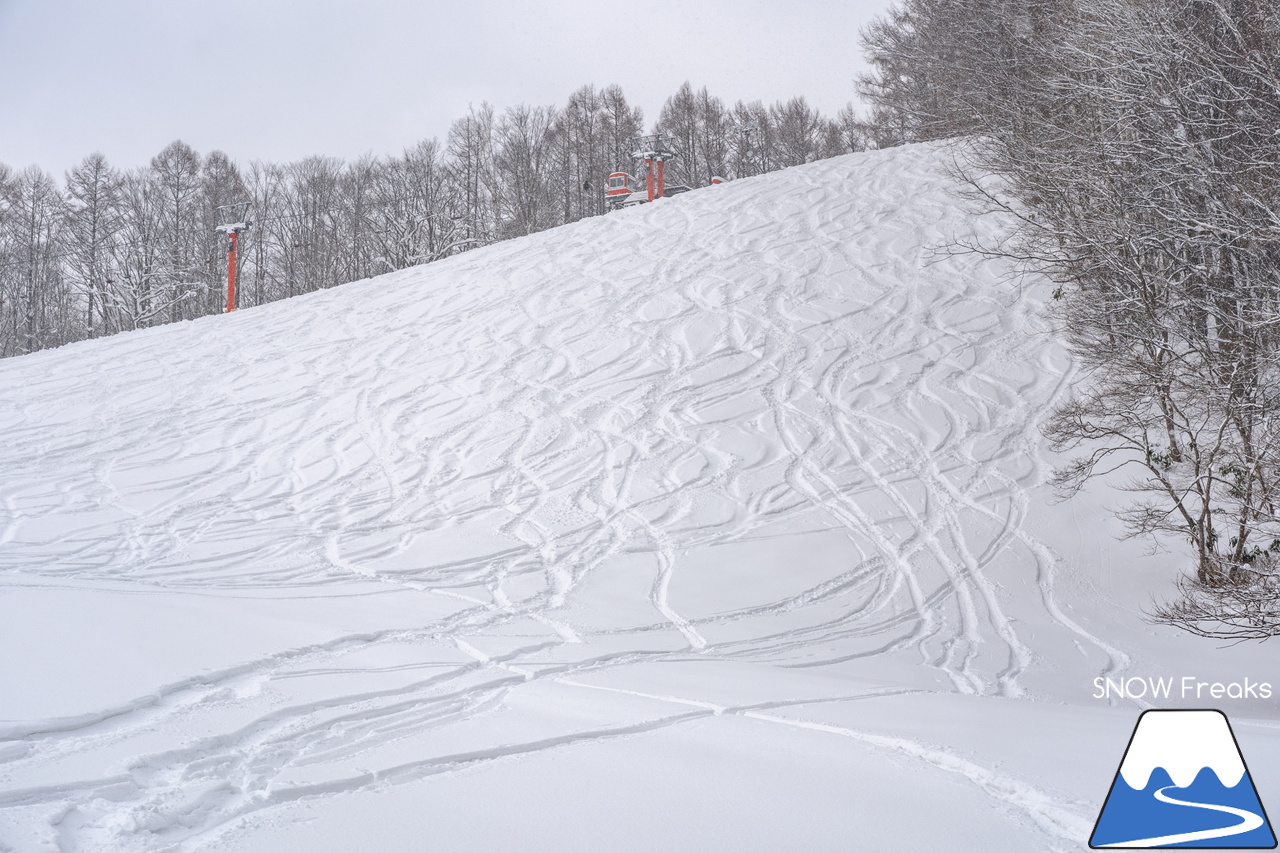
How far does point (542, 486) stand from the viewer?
966cm

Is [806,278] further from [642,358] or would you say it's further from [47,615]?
[47,615]

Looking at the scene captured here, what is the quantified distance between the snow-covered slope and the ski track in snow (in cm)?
4

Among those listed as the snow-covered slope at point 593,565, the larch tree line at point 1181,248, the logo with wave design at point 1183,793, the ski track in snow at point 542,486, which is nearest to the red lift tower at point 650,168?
the snow-covered slope at point 593,565

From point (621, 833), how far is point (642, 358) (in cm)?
1044

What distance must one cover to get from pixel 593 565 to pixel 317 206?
3066 cm

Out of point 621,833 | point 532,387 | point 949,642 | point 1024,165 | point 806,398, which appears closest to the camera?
point 621,833

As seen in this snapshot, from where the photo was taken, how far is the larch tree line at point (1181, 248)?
18.8 feet

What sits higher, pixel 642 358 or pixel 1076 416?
pixel 642 358

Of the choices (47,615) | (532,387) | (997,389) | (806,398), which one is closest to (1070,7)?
(997,389)

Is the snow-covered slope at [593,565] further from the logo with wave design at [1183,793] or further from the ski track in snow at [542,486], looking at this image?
the logo with wave design at [1183,793]

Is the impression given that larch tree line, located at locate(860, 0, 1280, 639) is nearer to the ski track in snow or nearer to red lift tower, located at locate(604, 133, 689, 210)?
the ski track in snow

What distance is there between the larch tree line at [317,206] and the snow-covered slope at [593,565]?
1225 cm

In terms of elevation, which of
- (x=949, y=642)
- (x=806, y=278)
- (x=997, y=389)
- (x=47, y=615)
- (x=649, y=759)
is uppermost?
(x=806, y=278)

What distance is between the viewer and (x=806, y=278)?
1473 centimetres
